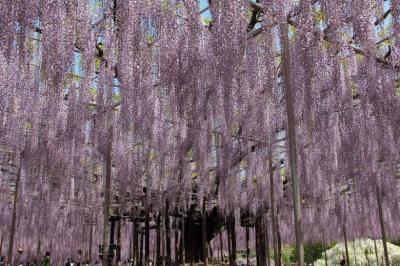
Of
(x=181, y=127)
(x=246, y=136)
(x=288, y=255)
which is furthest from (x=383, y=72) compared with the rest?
(x=288, y=255)

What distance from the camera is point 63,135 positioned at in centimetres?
1132

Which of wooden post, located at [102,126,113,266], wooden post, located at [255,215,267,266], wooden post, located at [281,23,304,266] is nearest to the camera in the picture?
wooden post, located at [281,23,304,266]

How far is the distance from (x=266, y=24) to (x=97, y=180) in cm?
1223

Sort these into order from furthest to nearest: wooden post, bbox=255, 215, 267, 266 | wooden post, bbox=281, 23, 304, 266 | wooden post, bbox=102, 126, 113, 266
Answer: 1. wooden post, bbox=255, 215, 267, 266
2. wooden post, bbox=102, 126, 113, 266
3. wooden post, bbox=281, 23, 304, 266

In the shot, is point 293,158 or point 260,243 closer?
point 293,158

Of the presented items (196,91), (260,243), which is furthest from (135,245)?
(196,91)

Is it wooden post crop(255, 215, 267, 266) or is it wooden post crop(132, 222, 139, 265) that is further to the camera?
wooden post crop(132, 222, 139, 265)

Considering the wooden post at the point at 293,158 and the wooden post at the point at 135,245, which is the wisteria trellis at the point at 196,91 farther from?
the wooden post at the point at 135,245

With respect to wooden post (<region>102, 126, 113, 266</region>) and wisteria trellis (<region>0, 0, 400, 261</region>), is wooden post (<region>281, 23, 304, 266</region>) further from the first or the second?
wooden post (<region>102, 126, 113, 266</region>)

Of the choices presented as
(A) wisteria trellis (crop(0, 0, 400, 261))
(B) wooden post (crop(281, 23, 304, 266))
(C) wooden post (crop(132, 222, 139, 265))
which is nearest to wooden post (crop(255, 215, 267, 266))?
(A) wisteria trellis (crop(0, 0, 400, 261))

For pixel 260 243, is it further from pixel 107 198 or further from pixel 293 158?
pixel 293 158

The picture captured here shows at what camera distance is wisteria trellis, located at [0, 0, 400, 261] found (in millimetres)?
6699

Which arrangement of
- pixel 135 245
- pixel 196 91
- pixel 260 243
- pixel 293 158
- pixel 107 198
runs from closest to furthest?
pixel 293 158 → pixel 196 91 → pixel 107 198 → pixel 260 243 → pixel 135 245

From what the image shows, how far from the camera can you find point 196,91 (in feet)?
27.5
